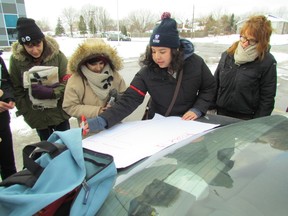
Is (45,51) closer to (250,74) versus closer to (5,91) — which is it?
(5,91)

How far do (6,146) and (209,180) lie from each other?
218 cm

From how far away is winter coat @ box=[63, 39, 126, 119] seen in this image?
78.1 inches

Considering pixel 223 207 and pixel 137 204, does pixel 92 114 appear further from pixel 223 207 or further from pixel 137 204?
pixel 223 207

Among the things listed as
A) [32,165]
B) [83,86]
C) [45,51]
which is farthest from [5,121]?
[32,165]

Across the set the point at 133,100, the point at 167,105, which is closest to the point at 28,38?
the point at 133,100

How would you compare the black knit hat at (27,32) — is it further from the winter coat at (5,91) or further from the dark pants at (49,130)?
the dark pants at (49,130)

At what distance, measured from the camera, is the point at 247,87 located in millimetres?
2135

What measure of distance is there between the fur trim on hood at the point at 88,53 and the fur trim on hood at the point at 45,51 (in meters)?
0.56

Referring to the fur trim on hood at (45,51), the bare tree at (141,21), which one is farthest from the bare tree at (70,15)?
the fur trim on hood at (45,51)

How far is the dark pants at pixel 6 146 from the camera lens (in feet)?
7.85

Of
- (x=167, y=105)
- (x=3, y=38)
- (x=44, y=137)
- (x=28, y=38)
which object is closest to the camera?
(x=167, y=105)

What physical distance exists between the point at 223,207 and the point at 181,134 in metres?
0.67

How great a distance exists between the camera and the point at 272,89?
2102mm

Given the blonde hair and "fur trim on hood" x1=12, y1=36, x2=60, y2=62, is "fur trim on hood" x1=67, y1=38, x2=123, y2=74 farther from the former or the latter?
the blonde hair
